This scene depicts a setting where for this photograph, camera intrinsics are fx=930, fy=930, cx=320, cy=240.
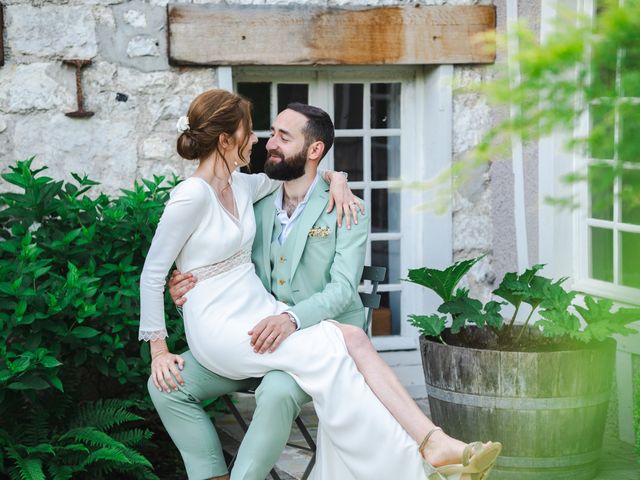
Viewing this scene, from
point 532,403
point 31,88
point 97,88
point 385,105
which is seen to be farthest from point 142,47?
point 532,403

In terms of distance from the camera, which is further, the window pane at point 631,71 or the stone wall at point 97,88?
the stone wall at point 97,88

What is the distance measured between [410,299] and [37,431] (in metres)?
2.45

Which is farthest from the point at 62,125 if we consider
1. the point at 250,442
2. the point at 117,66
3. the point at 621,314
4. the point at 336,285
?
the point at 621,314

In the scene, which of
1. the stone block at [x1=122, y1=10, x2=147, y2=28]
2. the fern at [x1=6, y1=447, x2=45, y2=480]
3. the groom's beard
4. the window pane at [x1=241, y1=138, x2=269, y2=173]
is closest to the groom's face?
the groom's beard

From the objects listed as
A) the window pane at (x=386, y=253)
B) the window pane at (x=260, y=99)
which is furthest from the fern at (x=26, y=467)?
the window pane at (x=386, y=253)

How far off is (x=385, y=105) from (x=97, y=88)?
1637 mm

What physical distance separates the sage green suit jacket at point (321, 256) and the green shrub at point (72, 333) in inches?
28.1

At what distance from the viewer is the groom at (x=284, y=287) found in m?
2.94

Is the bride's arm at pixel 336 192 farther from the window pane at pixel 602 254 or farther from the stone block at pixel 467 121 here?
the stone block at pixel 467 121

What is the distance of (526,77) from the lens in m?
0.98

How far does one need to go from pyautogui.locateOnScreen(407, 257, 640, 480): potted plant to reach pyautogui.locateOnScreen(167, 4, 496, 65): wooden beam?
167cm

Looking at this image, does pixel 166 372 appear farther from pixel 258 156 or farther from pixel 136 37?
pixel 258 156

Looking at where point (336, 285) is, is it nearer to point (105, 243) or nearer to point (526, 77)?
point (105, 243)

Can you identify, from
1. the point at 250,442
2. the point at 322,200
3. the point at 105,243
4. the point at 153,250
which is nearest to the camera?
the point at 250,442
